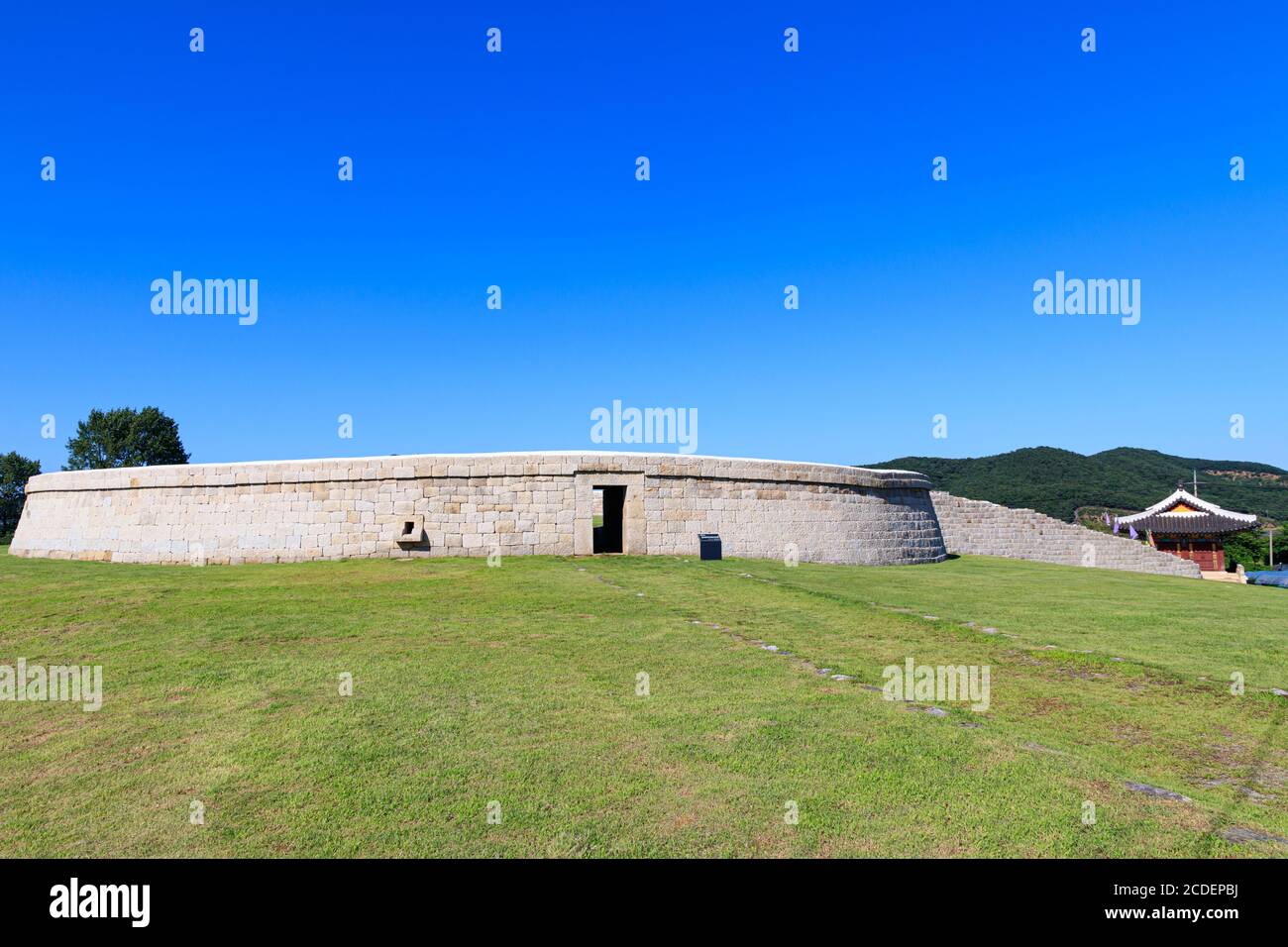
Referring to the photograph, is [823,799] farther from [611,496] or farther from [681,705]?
[611,496]

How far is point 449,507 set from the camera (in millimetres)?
18703

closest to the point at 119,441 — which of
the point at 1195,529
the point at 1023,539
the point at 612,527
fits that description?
the point at 612,527

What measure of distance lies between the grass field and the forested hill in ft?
232

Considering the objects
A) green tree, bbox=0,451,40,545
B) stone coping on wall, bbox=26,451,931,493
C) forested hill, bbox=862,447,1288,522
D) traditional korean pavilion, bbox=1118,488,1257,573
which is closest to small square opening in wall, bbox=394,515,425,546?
stone coping on wall, bbox=26,451,931,493

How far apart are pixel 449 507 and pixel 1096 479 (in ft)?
283

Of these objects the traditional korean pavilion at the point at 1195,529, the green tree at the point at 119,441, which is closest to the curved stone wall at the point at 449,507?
the traditional korean pavilion at the point at 1195,529

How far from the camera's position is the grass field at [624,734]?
386cm

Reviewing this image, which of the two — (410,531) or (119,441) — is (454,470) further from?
(119,441)

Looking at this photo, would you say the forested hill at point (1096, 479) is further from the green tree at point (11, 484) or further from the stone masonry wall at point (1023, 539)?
the green tree at point (11, 484)

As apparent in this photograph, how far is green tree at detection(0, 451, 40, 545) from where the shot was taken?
52844 mm

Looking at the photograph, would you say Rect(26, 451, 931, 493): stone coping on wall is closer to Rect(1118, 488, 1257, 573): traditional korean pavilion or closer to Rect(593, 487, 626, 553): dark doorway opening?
Rect(593, 487, 626, 553): dark doorway opening

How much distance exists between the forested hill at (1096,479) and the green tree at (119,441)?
6726cm
